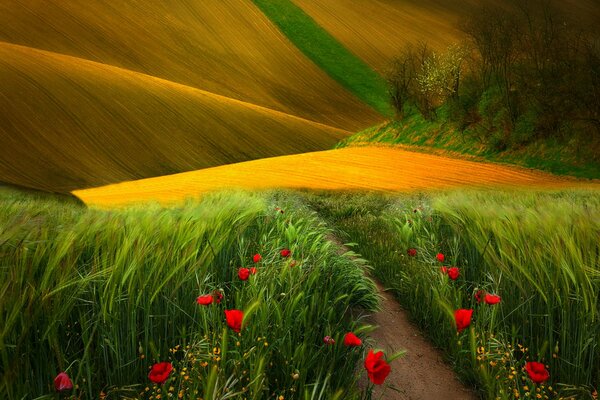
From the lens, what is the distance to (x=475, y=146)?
2262cm

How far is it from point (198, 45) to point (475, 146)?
46.1 m

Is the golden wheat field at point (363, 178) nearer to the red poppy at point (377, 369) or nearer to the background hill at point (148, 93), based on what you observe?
the background hill at point (148, 93)

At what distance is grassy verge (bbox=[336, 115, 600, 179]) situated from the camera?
17125 millimetres

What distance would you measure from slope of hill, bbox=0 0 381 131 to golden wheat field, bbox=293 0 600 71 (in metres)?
12.9

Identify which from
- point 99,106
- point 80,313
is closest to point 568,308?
point 80,313


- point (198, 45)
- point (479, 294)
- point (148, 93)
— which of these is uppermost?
point (198, 45)

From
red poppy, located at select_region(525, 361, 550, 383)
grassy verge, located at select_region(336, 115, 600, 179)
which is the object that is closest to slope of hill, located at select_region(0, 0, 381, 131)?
grassy verge, located at select_region(336, 115, 600, 179)

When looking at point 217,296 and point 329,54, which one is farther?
point 329,54

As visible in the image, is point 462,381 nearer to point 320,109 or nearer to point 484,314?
point 484,314

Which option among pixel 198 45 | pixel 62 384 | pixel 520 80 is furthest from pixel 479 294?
pixel 198 45

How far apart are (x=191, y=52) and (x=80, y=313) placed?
58461 millimetres

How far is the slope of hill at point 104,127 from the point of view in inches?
867

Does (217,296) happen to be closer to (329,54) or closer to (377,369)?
(377,369)

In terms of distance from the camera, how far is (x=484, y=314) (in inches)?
100
